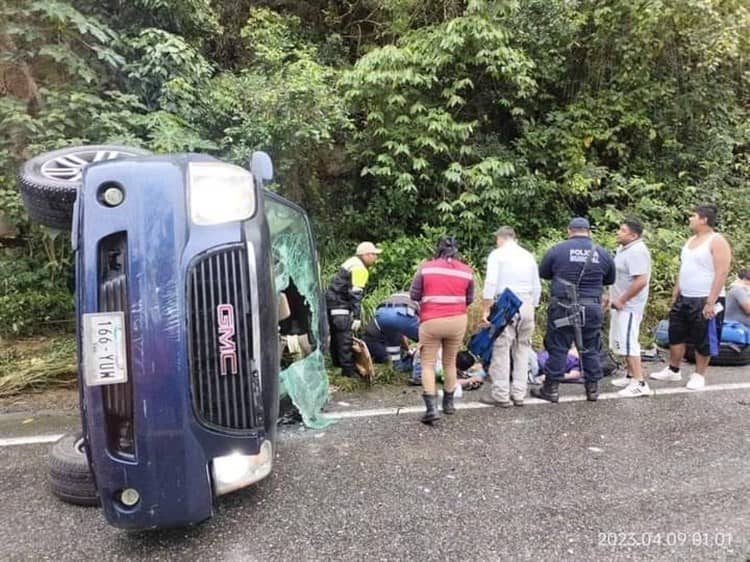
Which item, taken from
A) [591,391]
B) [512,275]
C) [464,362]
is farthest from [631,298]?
[464,362]

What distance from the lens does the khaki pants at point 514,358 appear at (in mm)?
4812

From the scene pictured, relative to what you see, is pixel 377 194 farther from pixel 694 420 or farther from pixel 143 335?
pixel 143 335

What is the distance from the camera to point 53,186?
3.24 m

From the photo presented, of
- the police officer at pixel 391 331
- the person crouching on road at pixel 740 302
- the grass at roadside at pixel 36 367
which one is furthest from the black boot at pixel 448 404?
the person crouching on road at pixel 740 302

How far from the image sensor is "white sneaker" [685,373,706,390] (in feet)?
17.0

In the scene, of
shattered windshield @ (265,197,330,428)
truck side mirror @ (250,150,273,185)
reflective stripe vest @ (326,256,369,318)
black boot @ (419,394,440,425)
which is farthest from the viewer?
reflective stripe vest @ (326,256,369,318)

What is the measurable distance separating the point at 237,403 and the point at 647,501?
8.10ft

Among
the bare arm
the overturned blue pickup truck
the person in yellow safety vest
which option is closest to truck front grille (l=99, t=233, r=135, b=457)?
the overturned blue pickup truck

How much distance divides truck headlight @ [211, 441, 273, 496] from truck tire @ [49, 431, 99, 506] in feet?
3.21

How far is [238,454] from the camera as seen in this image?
2482 mm

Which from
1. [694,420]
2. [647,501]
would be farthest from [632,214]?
[647,501]

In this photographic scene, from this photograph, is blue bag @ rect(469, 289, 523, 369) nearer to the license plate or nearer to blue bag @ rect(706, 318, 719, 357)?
blue bag @ rect(706, 318, 719, 357)

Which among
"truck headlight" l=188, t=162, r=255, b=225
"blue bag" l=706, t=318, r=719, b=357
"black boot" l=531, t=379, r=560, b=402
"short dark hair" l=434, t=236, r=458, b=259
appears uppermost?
"truck headlight" l=188, t=162, r=255, b=225

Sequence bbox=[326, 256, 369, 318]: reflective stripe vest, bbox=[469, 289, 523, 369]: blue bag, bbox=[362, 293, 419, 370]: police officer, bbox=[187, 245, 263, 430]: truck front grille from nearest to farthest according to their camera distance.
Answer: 1. bbox=[187, 245, 263, 430]: truck front grille
2. bbox=[469, 289, 523, 369]: blue bag
3. bbox=[326, 256, 369, 318]: reflective stripe vest
4. bbox=[362, 293, 419, 370]: police officer
